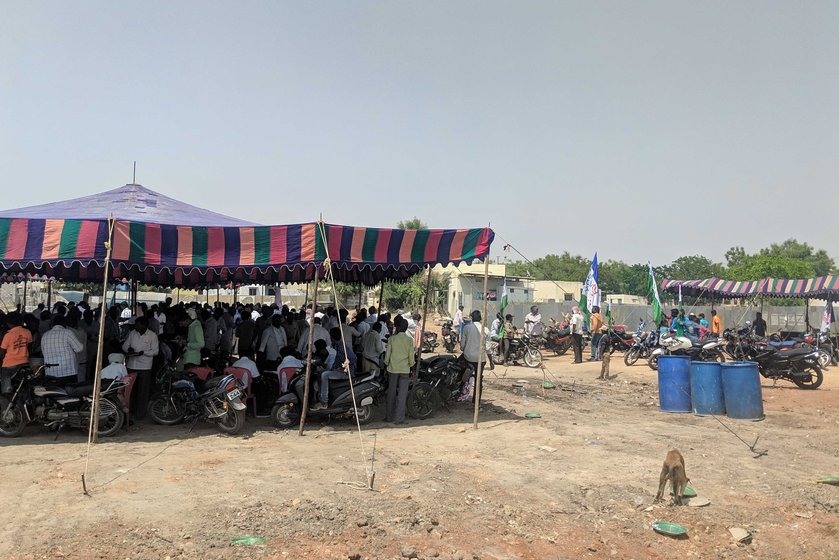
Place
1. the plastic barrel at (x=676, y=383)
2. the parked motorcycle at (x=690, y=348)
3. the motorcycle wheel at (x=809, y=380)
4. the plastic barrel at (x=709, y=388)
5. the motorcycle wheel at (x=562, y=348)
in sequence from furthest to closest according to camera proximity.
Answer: the motorcycle wheel at (x=562, y=348) < the parked motorcycle at (x=690, y=348) < the motorcycle wheel at (x=809, y=380) < the plastic barrel at (x=676, y=383) < the plastic barrel at (x=709, y=388)

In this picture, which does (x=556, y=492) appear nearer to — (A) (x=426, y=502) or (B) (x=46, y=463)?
(A) (x=426, y=502)

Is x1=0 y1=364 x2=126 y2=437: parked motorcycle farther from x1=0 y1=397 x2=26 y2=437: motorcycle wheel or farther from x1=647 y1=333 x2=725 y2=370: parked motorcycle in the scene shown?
x1=647 y1=333 x2=725 y2=370: parked motorcycle

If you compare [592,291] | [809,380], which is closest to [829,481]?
[809,380]

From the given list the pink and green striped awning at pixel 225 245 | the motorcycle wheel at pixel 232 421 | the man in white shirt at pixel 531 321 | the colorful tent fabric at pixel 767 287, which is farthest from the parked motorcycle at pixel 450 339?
the motorcycle wheel at pixel 232 421

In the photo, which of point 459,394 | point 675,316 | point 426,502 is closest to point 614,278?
point 675,316

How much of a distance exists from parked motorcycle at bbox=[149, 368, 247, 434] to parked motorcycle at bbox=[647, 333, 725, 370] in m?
10.8

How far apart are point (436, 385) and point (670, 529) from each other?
5.38 m

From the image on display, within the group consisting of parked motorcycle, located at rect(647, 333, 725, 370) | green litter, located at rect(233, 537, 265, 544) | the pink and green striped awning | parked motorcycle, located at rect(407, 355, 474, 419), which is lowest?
green litter, located at rect(233, 537, 265, 544)

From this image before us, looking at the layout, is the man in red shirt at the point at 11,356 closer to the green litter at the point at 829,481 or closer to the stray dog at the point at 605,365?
the green litter at the point at 829,481

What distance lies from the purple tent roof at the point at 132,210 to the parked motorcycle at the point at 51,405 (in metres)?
2.44

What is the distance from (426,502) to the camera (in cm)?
584

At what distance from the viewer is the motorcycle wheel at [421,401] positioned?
393 inches

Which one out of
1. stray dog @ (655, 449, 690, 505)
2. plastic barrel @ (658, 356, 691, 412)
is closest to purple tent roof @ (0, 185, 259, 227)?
stray dog @ (655, 449, 690, 505)

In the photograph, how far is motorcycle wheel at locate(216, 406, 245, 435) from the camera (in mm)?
8578
